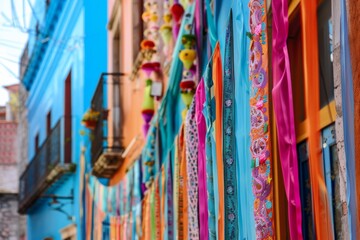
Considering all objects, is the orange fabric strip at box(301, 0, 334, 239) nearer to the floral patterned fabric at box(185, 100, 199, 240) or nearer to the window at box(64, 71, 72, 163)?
the floral patterned fabric at box(185, 100, 199, 240)

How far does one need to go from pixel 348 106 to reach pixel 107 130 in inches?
402

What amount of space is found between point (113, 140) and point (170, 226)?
5.99 meters

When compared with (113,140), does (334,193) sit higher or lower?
lower

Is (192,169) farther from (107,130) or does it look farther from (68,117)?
(68,117)

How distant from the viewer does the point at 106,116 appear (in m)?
13.6

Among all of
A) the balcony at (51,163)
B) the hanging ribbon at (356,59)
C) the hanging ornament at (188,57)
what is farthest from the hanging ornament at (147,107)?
the hanging ribbon at (356,59)

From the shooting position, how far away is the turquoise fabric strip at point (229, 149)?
195 inches

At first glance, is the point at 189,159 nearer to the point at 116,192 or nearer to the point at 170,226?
the point at 170,226

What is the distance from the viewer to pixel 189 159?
5.99 m

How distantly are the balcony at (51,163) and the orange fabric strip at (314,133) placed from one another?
498 inches

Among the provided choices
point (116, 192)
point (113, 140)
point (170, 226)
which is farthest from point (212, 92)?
point (113, 140)

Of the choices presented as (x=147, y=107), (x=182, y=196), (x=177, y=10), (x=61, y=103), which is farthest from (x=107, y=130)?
(x=182, y=196)

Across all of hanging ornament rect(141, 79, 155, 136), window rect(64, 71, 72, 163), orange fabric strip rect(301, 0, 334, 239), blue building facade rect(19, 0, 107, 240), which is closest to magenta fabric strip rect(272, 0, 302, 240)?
orange fabric strip rect(301, 0, 334, 239)

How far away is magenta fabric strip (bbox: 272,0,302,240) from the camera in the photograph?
13.1ft
